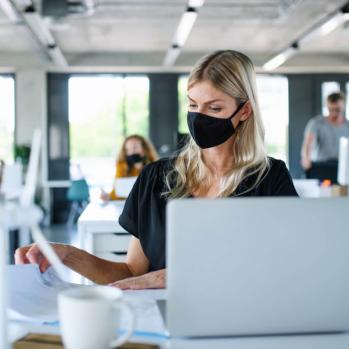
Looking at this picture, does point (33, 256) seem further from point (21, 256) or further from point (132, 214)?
point (132, 214)

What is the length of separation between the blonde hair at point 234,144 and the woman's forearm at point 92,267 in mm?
279

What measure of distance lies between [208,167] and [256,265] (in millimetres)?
889

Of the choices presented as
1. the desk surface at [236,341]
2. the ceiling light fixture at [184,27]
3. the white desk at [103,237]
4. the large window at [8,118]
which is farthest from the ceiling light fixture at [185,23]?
the desk surface at [236,341]

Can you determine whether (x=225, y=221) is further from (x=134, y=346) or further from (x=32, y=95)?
(x=32, y=95)

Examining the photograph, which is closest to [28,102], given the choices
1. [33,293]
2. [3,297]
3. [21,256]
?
[21,256]

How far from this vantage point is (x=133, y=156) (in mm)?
5465

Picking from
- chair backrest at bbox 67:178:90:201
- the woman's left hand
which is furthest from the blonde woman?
chair backrest at bbox 67:178:90:201

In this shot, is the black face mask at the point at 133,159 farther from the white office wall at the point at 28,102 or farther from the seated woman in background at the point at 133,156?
the white office wall at the point at 28,102

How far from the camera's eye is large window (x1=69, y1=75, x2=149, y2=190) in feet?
33.1

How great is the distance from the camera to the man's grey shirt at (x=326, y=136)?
6129 mm

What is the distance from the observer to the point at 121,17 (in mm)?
7082

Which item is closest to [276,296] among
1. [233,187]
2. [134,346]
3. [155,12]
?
[134,346]

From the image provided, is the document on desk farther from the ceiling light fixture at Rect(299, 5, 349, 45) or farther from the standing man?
the ceiling light fixture at Rect(299, 5, 349, 45)

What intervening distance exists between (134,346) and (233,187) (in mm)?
812
